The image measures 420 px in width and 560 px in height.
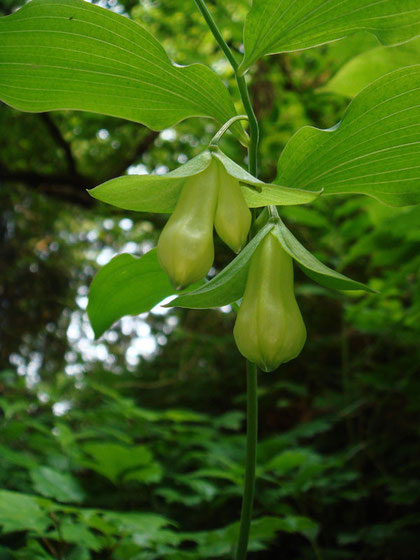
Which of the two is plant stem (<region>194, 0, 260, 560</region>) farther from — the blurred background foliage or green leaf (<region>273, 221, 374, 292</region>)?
the blurred background foliage

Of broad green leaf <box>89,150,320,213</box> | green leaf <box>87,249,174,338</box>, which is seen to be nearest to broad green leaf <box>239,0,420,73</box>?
broad green leaf <box>89,150,320,213</box>

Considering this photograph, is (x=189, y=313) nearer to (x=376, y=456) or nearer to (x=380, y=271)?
(x=380, y=271)

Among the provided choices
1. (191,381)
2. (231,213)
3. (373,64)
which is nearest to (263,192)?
(231,213)

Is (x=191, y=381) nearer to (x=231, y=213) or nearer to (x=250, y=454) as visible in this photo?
(x=250, y=454)

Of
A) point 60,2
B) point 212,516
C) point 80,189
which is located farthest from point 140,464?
point 80,189

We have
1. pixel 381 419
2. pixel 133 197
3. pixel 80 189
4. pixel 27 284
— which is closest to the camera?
pixel 133 197

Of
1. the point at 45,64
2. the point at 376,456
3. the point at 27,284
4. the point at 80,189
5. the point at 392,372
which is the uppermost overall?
the point at 80,189

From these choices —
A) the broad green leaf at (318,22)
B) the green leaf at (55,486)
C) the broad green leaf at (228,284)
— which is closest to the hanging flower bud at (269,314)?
the broad green leaf at (228,284)

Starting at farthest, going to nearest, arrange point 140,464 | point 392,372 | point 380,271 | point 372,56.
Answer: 1. point 380,271
2. point 392,372
3. point 140,464
4. point 372,56
